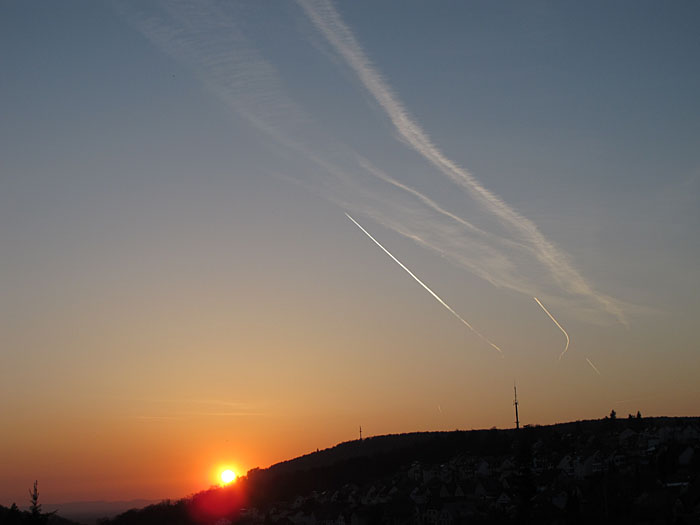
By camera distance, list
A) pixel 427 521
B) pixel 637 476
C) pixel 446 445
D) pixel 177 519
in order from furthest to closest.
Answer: pixel 446 445 < pixel 177 519 < pixel 427 521 < pixel 637 476

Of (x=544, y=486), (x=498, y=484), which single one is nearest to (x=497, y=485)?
(x=498, y=484)

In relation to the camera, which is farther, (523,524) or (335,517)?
(335,517)

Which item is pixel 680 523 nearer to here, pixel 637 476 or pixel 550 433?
pixel 637 476

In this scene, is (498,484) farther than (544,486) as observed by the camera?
Yes

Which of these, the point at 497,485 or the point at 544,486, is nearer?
the point at 544,486

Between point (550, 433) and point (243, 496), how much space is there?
231 feet

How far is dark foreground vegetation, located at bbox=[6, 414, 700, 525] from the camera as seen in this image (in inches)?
3036

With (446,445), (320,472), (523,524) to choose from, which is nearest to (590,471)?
(523,524)

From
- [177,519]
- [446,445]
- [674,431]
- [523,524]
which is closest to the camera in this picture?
[523,524]

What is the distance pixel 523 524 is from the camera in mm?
74000

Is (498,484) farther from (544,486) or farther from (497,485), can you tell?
(544,486)

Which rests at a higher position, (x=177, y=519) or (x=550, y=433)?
(x=550, y=433)

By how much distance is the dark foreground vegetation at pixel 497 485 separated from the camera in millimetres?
77125

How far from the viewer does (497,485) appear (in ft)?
383
